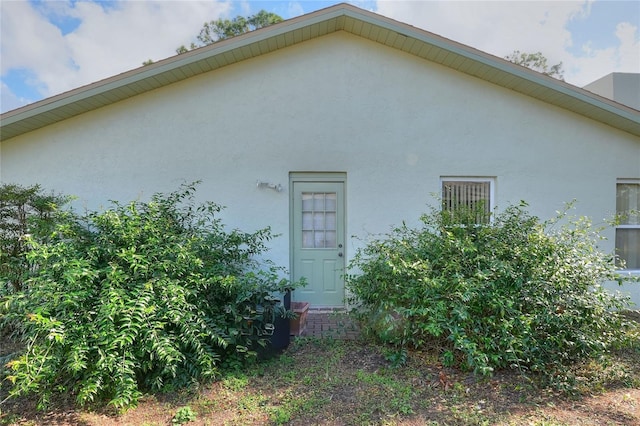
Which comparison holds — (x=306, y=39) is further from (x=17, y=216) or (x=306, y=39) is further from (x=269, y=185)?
(x=17, y=216)

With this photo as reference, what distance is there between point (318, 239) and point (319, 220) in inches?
14.0

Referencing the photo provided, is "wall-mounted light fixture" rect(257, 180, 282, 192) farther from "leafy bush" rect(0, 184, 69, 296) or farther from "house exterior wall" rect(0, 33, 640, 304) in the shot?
"leafy bush" rect(0, 184, 69, 296)

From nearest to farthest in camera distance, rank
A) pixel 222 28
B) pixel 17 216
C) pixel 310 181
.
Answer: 1. pixel 17 216
2. pixel 310 181
3. pixel 222 28

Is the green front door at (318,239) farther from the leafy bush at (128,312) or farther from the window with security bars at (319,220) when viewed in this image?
the leafy bush at (128,312)

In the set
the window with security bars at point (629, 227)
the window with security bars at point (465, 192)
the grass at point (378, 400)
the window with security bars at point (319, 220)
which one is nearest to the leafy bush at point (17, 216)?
the grass at point (378, 400)

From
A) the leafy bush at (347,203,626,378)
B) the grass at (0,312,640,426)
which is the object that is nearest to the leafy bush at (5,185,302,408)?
the grass at (0,312,640,426)

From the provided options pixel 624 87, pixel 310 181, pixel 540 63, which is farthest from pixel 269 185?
pixel 540 63

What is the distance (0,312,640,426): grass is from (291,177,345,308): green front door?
2.07m

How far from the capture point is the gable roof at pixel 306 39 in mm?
4918

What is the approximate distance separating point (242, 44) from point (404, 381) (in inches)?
212

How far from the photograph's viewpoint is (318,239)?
5.78m

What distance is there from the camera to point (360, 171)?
5.61 m

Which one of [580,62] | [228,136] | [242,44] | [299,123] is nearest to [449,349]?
[299,123]

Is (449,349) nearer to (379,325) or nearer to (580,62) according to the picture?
(379,325)
